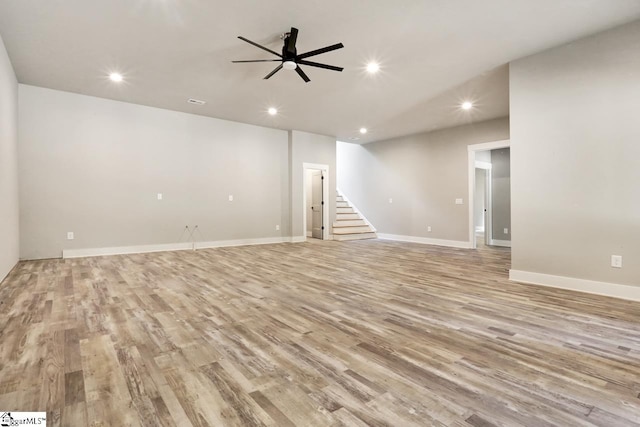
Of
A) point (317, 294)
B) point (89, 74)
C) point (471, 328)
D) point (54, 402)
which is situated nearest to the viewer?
point (54, 402)

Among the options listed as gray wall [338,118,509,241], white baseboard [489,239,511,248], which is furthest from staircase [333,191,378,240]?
white baseboard [489,239,511,248]

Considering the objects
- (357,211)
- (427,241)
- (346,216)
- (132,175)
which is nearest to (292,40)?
(132,175)

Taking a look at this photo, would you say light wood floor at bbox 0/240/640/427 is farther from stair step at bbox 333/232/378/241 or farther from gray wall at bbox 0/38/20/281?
stair step at bbox 333/232/378/241

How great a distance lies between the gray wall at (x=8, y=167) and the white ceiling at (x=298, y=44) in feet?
1.09

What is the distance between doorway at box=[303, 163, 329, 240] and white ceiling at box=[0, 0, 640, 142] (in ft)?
9.58

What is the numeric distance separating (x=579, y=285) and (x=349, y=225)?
6.17 metres

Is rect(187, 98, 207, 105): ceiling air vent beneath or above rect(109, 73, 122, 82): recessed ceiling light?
above

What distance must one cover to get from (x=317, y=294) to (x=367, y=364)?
1.55 meters

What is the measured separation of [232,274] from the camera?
433 centimetres

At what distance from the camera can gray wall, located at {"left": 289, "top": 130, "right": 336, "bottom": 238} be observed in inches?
323

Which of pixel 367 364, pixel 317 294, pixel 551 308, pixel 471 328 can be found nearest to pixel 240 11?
pixel 317 294

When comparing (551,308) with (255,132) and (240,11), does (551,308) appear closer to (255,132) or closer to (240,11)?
(240,11)

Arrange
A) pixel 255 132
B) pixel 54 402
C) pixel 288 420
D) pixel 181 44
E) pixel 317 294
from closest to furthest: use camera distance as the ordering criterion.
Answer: pixel 288 420, pixel 54 402, pixel 317 294, pixel 181 44, pixel 255 132

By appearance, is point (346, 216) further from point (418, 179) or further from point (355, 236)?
point (418, 179)
